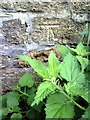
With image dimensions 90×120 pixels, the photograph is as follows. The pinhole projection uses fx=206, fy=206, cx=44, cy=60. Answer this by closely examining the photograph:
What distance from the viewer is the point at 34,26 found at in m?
1.25

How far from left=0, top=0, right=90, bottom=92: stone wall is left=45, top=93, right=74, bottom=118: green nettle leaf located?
19.0 inches

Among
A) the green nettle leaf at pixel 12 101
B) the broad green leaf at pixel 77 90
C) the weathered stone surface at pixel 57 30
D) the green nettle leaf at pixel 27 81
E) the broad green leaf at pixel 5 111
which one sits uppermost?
the weathered stone surface at pixel 57 30

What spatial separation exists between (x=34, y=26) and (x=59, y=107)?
595 mm

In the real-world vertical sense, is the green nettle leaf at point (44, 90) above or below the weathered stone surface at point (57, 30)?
below

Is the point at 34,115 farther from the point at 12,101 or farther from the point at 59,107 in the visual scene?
the point at 59,107

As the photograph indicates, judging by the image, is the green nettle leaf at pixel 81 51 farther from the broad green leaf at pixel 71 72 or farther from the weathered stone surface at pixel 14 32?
the weathered stone surface at pixel 14 32

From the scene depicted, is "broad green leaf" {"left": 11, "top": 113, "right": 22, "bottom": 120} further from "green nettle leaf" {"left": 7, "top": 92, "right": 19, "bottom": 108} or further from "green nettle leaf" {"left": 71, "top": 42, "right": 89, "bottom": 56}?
"green nettle leaf" {"left": 71, "top": 42, "right": 89, "bottom": 56}

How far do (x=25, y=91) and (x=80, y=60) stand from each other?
338mm

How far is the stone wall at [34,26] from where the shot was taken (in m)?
1.22

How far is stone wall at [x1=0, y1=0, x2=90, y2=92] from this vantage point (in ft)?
3.99

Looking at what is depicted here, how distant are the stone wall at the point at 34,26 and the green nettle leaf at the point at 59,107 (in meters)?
0.48

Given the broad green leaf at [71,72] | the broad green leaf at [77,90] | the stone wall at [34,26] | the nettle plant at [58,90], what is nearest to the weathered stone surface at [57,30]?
the stone wall at [34,26]

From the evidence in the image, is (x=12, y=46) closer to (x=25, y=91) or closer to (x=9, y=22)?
(x=9, y=22)

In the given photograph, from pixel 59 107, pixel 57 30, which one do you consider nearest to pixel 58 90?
pixel 59 107
